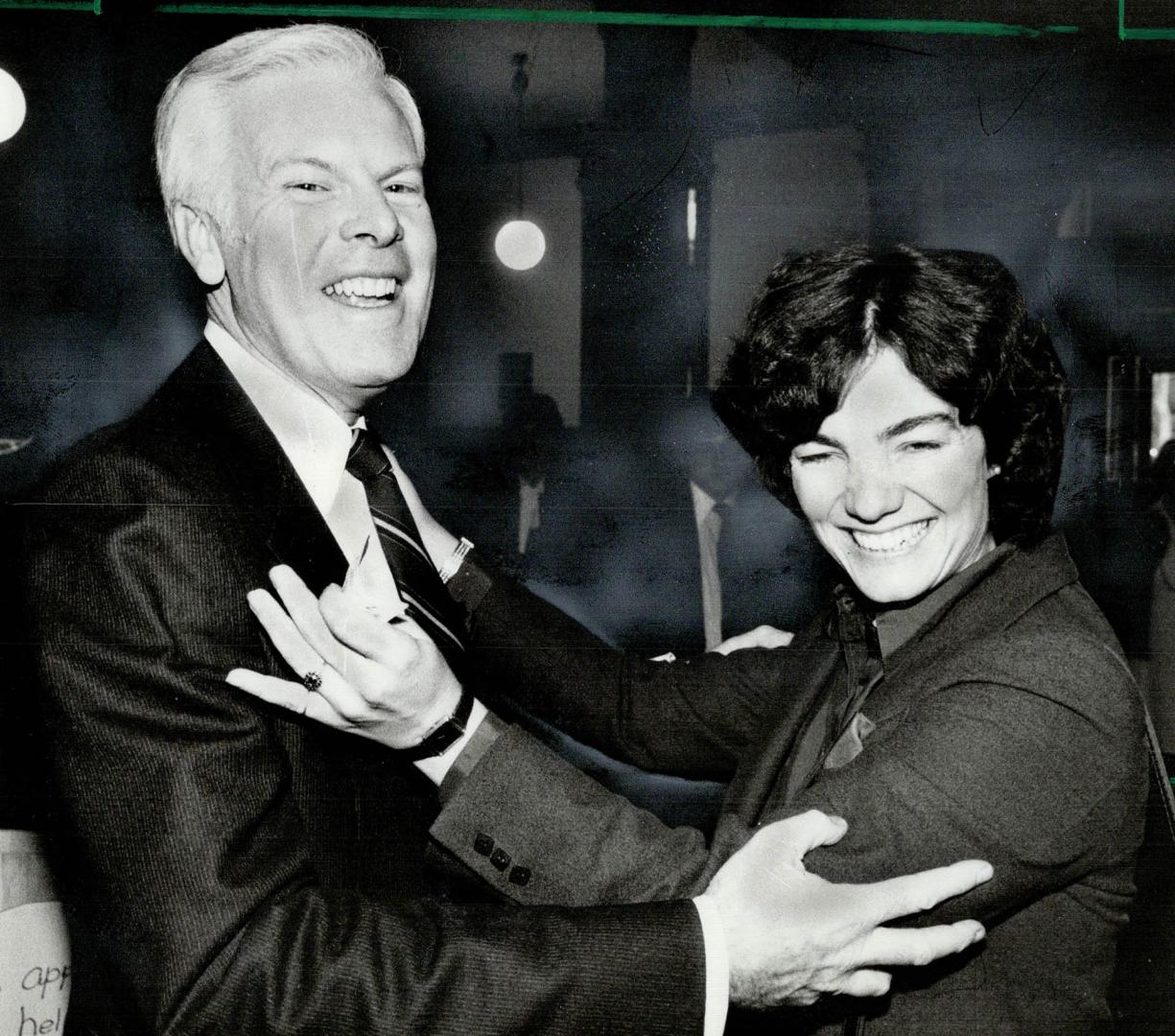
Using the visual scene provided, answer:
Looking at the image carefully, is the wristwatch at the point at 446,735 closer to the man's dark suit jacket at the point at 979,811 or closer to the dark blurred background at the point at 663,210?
the man's dark suit jacket at the point at 979,811

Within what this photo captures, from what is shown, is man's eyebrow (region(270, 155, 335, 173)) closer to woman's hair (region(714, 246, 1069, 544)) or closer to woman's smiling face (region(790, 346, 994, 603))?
woman's hair (region(714, 246, 1069, 544))

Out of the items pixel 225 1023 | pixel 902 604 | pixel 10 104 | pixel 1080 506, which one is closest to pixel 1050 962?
pixel 902 604

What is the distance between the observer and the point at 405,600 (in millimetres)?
1654

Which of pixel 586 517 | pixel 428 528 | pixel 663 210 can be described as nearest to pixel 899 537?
pixel 586 517

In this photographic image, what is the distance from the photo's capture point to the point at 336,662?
1.35m

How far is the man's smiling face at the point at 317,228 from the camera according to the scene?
4.99 ft

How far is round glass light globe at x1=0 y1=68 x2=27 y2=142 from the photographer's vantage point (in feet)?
5.56

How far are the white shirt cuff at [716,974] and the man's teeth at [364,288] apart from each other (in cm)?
101

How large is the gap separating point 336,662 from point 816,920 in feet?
2.27

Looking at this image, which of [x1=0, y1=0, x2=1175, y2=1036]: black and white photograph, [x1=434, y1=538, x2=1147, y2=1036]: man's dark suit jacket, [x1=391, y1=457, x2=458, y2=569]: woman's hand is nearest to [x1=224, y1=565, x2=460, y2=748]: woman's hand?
[x1=0, y1=0, x2=1175, y2=1036]: black and white photograph

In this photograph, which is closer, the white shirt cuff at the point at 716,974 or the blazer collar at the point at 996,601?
the white shirt cuff at the point at 716,974

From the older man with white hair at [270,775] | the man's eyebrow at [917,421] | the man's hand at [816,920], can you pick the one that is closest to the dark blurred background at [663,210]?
the older man with white hair at [270,775]

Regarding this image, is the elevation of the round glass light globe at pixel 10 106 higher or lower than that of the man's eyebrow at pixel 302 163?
higher

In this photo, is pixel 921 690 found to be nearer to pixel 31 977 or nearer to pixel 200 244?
pixel 200 244
